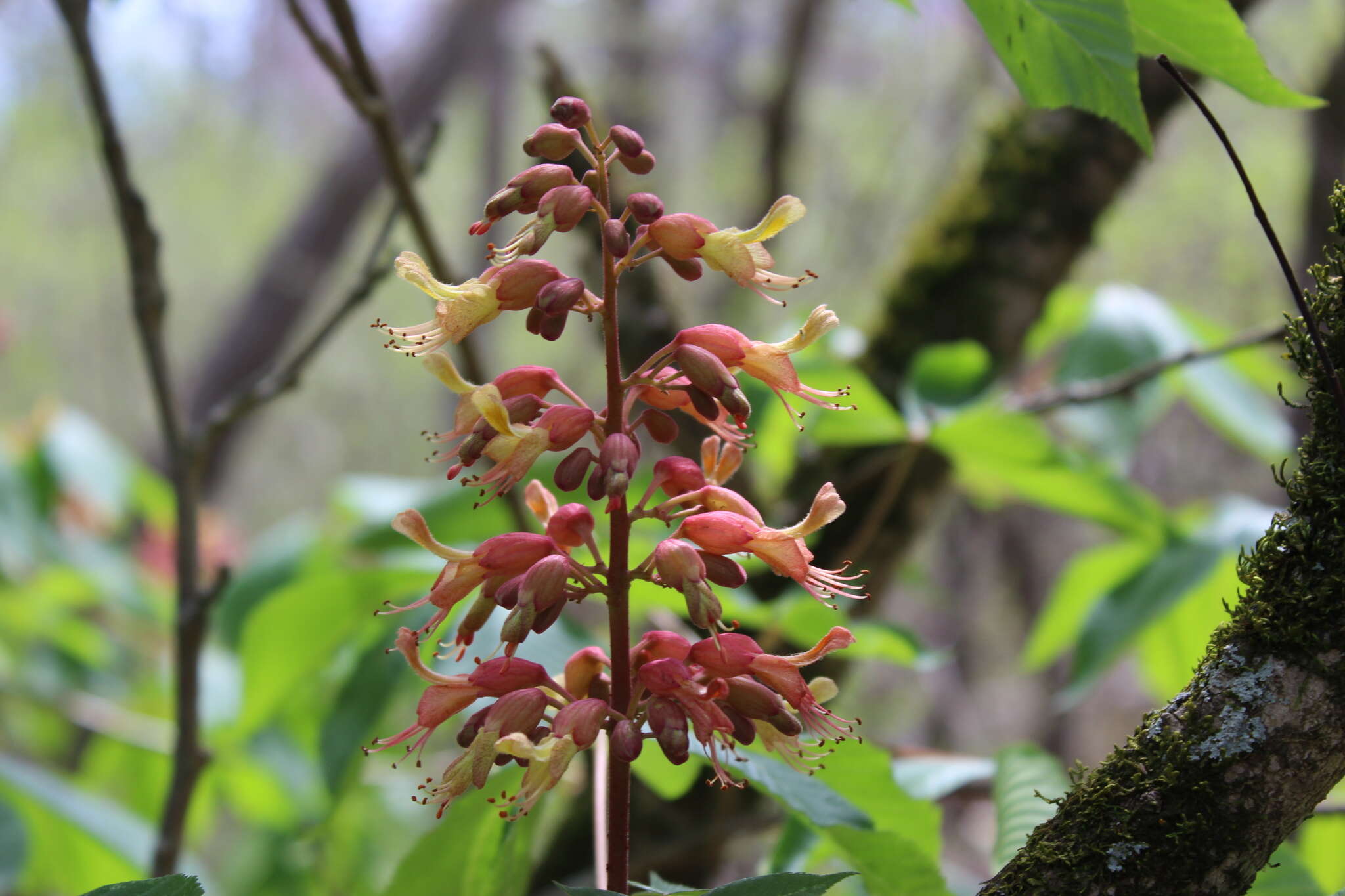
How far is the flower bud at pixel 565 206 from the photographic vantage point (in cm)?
86

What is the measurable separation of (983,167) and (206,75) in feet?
25.9

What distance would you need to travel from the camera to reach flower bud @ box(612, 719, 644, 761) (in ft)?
2.62

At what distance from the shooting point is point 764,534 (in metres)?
0.90

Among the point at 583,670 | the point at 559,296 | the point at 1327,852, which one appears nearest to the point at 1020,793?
the point at 583,670

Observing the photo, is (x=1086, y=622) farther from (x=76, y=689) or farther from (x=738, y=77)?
(x=738, y=77)

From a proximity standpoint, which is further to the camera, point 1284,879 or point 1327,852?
point 1327,852

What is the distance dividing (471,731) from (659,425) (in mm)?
319

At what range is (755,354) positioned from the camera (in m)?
0.92

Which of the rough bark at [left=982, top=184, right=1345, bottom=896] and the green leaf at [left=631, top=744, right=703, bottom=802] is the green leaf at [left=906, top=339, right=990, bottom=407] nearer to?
the green leaf at [left=631, top=744, right=703, bottom=802]

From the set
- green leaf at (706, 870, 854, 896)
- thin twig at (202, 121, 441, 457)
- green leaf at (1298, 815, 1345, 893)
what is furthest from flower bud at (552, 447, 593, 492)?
green leaf at (1298, 815, 1345, 893)

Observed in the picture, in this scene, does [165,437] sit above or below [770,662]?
above

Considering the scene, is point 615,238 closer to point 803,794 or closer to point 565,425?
point 565,425

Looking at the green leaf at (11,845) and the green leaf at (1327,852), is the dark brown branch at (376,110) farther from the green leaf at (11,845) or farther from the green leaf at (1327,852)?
the green leaf at (1327,852)

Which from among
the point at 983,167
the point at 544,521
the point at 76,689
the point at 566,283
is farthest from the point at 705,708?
the point at 76,689
